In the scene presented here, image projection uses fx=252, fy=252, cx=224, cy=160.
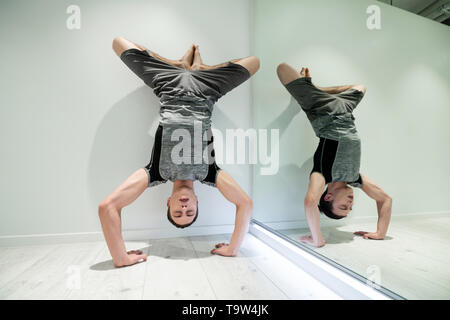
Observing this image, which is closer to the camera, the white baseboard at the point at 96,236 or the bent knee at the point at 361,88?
the bent knee at the point at 361,88

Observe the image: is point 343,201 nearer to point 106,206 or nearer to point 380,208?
point 380,208

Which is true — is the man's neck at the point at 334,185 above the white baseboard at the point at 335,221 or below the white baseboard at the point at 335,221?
above

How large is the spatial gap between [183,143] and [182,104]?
26 cm

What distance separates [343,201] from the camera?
5.08 feet

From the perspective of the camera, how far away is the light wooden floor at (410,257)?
87 centimetres

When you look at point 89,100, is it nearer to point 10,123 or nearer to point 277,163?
point 10,123

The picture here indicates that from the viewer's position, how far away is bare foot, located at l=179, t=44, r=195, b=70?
6.27ft

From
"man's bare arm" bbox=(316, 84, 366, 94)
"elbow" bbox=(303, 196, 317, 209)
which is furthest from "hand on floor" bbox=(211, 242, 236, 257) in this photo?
"man's bare arm" bbox=(316, 84, 366, 94)

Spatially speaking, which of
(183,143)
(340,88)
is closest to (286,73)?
(340,88)

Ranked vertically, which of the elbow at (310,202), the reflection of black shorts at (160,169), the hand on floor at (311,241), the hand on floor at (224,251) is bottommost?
the hand on floor at (224,251)

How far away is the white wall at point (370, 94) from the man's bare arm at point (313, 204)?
0.08 metres

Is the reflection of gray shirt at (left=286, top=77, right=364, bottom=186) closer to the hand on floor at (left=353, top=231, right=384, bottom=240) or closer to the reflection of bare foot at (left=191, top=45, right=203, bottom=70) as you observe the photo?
the hand on floor at (left=353, top=231, right=384, bottom=240)

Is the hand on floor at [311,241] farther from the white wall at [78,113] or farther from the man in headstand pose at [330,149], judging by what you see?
the white wall at [78,113]

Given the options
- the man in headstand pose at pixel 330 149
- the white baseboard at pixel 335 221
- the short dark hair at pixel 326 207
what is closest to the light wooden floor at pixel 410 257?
the white baseboard at pixel 335 221
